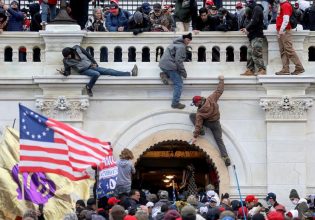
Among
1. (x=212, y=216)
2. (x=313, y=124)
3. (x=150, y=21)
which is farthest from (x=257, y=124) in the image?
(x=212, y=216)

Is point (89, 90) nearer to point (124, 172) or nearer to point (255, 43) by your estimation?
point (124, 172)

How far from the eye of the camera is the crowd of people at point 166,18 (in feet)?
129

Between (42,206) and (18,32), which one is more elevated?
(18,32)

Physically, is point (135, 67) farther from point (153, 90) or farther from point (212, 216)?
point (212, 216)

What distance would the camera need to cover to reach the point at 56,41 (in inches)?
Answer: 1527

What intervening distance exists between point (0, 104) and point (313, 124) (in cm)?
765

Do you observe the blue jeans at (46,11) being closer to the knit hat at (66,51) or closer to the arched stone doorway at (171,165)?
the knit hat at (66,51)

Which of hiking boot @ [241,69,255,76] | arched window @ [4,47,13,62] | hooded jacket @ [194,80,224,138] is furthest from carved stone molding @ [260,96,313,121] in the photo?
arched window @ [4,47,13,62]

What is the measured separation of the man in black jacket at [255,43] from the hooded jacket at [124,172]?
3.71 meters

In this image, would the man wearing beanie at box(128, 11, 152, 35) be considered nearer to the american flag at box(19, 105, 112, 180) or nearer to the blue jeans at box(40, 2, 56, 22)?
the blue jeans at box(40, 2, 56, 22)

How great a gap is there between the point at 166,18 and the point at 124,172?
4.67 meters

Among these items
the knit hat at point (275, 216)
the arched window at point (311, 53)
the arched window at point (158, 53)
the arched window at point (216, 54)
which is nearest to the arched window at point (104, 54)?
the arched window at point (158, 53)

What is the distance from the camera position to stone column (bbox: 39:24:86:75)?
38688 mm

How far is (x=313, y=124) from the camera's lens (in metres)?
38.6
